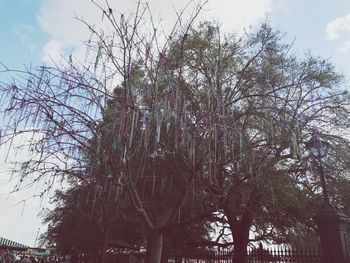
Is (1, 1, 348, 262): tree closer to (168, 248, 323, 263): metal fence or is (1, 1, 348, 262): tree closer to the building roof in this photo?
(168, 248, 323, 263): metal fence

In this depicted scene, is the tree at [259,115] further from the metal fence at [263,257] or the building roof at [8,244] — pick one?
the building roof at [8,244]

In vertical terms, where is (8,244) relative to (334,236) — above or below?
above

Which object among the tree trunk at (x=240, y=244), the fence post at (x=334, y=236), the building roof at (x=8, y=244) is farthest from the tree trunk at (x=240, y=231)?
the building roof at (x=8, y=244)

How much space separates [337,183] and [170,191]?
17.5ft

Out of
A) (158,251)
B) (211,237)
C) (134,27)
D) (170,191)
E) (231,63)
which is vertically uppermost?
(231,63)

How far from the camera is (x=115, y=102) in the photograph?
6148 millimetres

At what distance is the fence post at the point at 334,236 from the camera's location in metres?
5.46

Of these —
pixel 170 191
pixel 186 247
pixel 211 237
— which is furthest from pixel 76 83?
pixel 211 237

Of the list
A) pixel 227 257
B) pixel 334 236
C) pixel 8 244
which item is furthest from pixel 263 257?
pixel 8 244

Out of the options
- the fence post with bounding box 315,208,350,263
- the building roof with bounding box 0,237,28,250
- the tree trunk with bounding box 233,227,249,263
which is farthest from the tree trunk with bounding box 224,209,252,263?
the building roof with bounding box 0,237,28,250

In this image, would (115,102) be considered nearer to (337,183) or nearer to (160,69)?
(160,69)

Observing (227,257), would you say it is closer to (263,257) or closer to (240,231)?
(240,231)

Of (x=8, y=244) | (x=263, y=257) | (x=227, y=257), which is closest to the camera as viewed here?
(x=263, y=257)

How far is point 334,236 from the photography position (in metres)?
5.63
